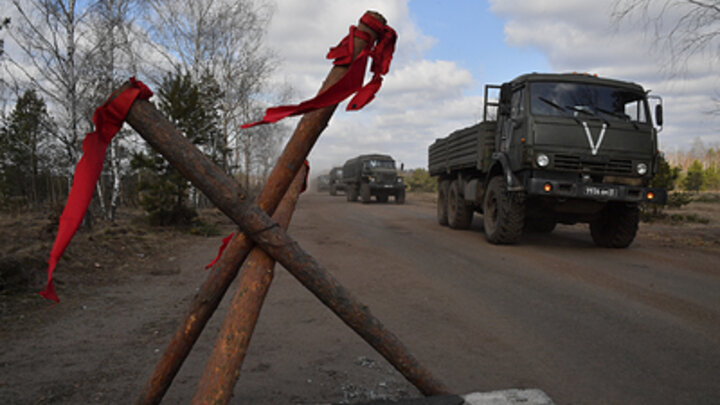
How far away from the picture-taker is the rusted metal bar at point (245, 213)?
1413 millimetres

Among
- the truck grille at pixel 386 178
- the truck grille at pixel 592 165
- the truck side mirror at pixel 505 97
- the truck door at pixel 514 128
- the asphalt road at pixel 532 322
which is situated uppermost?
the truck side mirror at pixel 505 97

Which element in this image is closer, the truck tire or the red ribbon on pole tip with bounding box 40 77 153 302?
the red ribbon on pole tip with bounding box 40 77 153 302

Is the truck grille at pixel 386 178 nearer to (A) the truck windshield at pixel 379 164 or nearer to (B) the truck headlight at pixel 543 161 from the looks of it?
(A) the truck windshield at pixel 379 164

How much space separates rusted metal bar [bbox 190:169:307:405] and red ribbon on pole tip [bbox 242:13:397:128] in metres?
0.47

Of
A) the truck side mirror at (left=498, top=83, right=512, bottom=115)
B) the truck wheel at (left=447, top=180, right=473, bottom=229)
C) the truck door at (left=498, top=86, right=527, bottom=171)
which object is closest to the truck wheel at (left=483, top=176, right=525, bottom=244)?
the truck door at (left=498, top=86, right=527, bottom=171)

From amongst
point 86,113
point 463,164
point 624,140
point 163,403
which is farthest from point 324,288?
point 86,113

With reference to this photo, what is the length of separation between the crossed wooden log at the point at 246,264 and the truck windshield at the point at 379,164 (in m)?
24.1

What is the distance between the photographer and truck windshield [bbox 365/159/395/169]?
84.7 feet

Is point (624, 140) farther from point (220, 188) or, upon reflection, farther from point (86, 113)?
point (86, 113)

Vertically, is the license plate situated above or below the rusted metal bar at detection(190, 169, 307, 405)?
above

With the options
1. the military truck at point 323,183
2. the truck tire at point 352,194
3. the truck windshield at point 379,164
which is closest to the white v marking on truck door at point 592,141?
the truck windshield at point 379,164

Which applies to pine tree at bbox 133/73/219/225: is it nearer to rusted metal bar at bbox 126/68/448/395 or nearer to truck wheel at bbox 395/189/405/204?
rusted metal bar at bbox 126/68/448/395

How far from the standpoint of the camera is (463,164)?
34.6 ft

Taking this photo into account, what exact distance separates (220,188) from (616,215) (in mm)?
8438
